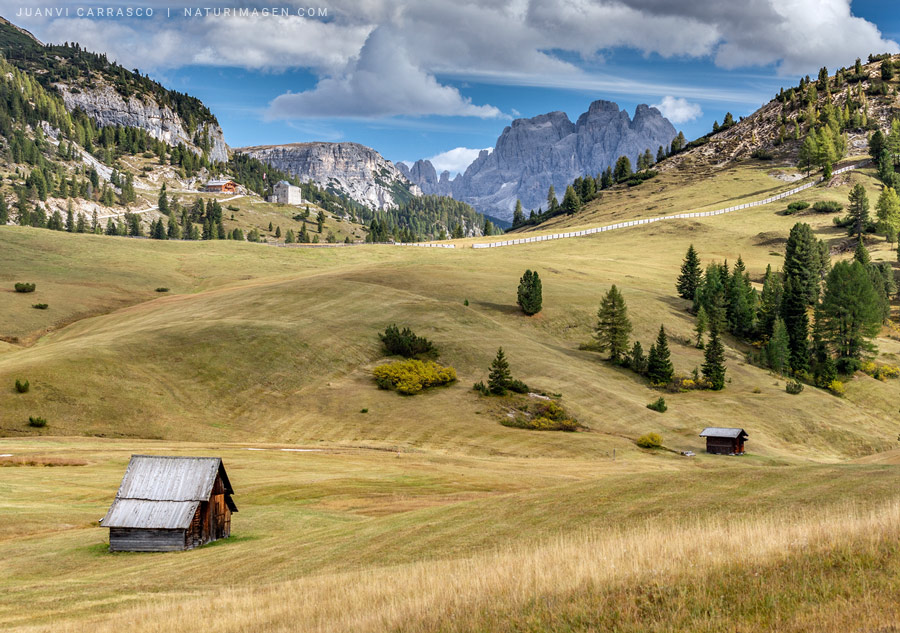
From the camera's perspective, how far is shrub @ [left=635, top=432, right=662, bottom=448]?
6746 cm

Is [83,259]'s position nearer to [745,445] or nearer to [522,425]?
[522,425]

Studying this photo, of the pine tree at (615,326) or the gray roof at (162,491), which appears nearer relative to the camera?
the gray roof at (162,491)

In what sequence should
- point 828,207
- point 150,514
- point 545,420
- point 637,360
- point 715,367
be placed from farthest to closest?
1. point 828,207
2. point 637,360
3. point 715,367
4. point 545,420
5. point 150,514

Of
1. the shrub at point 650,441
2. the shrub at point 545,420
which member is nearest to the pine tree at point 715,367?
the shrub at point 650,441

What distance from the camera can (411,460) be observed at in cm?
5822

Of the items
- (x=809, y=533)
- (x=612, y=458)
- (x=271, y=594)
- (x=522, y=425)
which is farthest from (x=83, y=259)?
(x=809, y=533)

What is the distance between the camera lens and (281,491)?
45625 mm

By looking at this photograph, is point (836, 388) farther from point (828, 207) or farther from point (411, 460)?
point (828, 207)

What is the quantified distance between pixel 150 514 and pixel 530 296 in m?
75.3

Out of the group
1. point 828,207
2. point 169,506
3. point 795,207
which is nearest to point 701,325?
point 169,506

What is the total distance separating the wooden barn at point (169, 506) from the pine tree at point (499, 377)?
139ft

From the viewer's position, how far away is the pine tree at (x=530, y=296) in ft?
345

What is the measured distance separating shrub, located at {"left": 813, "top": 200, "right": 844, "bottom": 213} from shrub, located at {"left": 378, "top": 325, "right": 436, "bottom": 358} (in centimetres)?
14800

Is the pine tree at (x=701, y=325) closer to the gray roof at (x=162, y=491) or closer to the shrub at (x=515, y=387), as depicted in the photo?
the shrub at (x=515, y=387)
